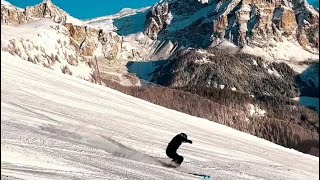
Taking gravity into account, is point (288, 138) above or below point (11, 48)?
below

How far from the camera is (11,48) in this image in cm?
17850

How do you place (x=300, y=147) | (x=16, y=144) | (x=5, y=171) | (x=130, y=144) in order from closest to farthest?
(x=5, y=171) → (x=16, y=144) → (x=130, y=144) → (x=300, y=147)

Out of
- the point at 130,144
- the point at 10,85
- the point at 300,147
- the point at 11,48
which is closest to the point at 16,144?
the point at 130,144

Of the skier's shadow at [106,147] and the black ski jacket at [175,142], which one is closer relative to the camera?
the black ski jacket at [175,142]

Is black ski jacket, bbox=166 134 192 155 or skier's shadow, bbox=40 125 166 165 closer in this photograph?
black ski jacket, bbox=166 134 192 155

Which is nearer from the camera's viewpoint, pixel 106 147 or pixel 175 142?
pixel 175 142

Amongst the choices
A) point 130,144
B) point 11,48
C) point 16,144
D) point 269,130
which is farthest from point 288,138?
point 16,144

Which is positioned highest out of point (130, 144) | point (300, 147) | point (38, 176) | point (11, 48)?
point (11, 48)

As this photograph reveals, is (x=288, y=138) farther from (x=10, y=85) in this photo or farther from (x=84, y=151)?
(x=84, y=151)

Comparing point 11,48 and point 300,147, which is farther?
point 11,48

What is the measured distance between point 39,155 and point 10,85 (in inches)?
1070

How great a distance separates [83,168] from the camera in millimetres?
→ 14625

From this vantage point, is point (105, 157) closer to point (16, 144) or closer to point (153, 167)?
point (153, 167)

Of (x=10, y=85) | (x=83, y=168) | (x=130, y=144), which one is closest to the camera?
(x=83, y=168)
